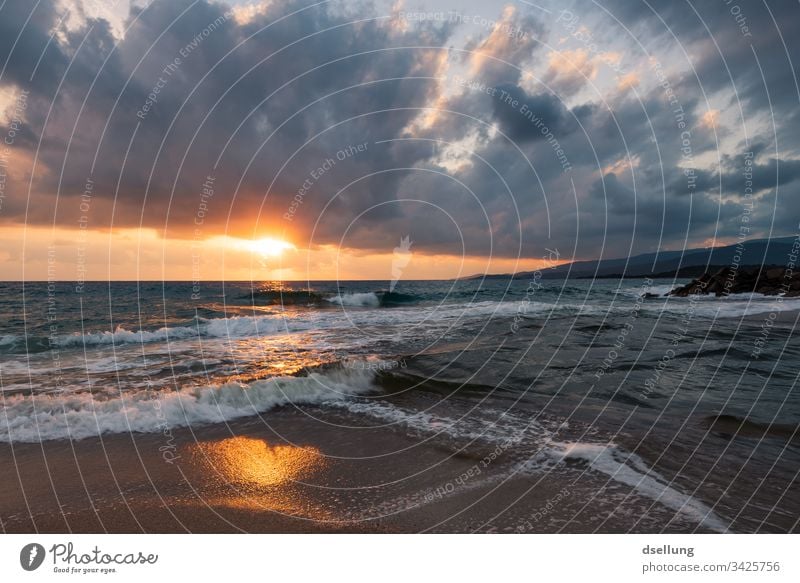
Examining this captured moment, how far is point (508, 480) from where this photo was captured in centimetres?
607

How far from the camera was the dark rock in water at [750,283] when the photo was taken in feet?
140

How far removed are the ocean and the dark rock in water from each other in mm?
27228

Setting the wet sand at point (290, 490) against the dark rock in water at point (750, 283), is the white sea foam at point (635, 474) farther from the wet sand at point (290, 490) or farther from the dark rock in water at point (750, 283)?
the dark rock in water at point (750, 283)

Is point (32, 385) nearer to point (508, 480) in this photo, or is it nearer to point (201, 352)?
point (201, 352)

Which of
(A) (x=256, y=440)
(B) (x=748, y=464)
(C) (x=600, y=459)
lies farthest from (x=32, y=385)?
(B) (x=748, y=464)

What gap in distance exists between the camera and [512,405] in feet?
33.7

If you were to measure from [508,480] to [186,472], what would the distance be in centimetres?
494
